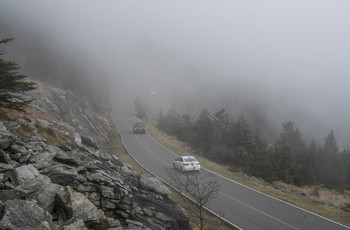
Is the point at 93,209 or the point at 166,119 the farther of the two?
the point at 166,119

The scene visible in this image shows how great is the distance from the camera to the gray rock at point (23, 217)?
173 inches

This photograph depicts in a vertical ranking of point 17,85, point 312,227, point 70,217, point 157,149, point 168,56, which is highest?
point 168,56

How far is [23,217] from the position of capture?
462cm

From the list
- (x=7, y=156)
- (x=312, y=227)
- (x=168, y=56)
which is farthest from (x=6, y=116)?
(x=168, y=56)

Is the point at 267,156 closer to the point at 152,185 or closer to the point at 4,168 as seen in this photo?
the point at 152,185

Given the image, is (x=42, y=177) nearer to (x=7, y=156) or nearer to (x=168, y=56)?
(x=7, y=156)

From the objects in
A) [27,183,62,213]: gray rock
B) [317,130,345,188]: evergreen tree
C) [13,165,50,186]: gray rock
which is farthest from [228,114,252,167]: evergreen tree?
[27,183,62,213]: gray rock

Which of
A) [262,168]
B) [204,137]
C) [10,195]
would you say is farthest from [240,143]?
[10,195]

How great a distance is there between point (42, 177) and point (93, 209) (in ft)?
6.53

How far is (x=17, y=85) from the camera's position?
10875 millimetres

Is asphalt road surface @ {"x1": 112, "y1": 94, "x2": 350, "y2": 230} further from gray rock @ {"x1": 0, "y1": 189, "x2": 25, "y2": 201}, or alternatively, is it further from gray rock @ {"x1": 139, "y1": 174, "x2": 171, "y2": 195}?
gray rock @ {"x1": 0, "y1": 189, "x2": 25, "y2": 201}

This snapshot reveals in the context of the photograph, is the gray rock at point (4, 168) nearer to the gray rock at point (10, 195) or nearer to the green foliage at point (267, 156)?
the gray rock at point (10, 195)

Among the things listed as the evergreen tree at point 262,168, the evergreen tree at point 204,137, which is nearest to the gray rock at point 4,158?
the evergreen tree at point 262,168

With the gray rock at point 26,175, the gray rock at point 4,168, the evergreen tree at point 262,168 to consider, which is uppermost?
the gray rock at point 4,168
